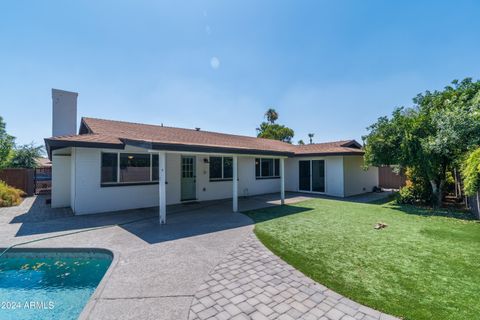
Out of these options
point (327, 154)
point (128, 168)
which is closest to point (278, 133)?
point (327, 154)

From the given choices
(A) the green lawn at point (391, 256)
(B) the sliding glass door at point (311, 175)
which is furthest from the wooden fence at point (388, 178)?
(A) the green lawn at point (391, 256)

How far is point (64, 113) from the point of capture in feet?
42.4

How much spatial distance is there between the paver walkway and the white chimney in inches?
536

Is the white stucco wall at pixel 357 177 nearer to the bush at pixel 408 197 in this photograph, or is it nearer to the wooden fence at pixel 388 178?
the wooden fence at pixel 388 178

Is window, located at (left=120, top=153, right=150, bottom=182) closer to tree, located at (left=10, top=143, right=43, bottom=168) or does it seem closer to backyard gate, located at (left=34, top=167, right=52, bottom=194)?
backyard gate, located at (left=34, top=167, right=52, bottom=194)

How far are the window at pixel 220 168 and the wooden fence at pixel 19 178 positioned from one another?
11464 millimetres

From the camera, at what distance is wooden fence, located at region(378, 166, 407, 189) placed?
16.9 metres

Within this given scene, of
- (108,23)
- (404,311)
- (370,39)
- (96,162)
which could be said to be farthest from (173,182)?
(370,39)

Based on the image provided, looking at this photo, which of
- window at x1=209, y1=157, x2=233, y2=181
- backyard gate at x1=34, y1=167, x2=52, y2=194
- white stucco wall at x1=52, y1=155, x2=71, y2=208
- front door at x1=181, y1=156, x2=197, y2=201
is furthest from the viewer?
backyard gate at x1=34, y1=167, x2=52, y2=194

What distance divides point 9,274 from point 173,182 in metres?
6.16

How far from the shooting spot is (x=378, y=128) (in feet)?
35.9

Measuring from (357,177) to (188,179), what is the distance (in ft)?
34.3

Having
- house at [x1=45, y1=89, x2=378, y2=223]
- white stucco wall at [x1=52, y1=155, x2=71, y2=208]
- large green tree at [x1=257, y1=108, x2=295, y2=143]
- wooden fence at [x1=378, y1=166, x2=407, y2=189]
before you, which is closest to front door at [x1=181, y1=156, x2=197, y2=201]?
house at [x1=45, y1=89, x2=378, y2=223]

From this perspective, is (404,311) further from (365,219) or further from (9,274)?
(9,274)
